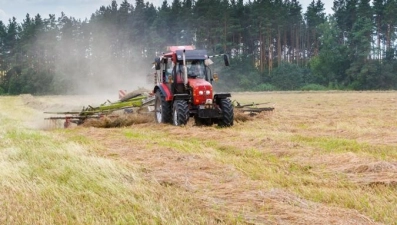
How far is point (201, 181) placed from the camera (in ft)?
20.7

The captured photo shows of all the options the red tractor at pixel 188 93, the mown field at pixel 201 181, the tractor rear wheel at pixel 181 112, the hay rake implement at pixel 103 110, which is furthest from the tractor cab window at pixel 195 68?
the mown field at pixel 201 181

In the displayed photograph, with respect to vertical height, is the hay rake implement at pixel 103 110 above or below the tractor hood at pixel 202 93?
below

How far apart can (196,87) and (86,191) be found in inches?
354

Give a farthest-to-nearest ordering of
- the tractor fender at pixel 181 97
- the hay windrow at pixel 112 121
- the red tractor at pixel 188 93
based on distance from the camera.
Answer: the hay windrow at pixel 112 121, the tractor fender at pixel 181 97, the red tractor at pixel 188 93

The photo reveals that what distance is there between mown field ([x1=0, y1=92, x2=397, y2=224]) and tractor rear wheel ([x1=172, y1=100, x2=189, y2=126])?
316cm

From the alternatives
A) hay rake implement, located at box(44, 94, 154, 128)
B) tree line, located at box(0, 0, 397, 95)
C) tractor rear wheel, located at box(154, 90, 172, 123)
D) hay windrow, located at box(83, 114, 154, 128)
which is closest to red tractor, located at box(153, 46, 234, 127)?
tractor rear wheel, located at box(154, 90, 172, 123)

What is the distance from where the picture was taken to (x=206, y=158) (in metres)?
8.12

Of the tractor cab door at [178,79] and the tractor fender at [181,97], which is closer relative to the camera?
the tractor fender at [181,97]

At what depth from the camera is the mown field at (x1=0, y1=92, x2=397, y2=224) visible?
4.82 metres

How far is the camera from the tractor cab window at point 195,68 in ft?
50.4

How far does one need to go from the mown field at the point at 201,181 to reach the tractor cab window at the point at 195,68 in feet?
15.7

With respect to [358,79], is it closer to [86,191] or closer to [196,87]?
[196,87]

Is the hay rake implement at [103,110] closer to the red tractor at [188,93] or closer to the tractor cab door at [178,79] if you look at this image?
the red tractor at [188,93]

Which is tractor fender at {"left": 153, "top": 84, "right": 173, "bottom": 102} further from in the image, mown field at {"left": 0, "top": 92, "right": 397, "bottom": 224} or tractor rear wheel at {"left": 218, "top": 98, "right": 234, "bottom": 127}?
mown field at {"left": 0, "top": 92, "right": 397, "bottom": 224}
